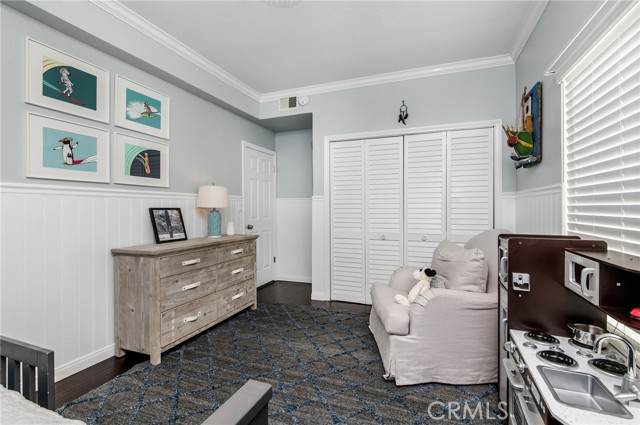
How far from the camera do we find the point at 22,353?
3.37 ft

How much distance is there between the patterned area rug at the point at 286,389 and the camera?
1672 millimetres

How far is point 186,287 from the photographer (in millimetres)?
2447

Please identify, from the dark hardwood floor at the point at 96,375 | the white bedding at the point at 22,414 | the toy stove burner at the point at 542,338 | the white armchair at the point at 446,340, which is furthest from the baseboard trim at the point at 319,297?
the white bedding at the point at 22,414

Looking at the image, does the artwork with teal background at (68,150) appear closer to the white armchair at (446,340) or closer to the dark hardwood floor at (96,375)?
the dark hardwood floor at (96,375)

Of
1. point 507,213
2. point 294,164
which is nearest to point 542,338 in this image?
point 507,213

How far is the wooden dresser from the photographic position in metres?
2.19

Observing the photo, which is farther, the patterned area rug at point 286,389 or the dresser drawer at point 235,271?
the dresser drawer at point 235,271

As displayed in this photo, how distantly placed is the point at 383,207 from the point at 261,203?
6.11ft

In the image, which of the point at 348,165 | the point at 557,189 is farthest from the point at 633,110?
the point at 348,165

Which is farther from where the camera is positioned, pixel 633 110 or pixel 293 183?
pixel 293 183

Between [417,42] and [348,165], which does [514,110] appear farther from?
[348,165]

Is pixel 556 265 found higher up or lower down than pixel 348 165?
lower down

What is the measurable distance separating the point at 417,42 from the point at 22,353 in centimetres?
334

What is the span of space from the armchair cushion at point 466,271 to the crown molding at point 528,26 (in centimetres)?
182
